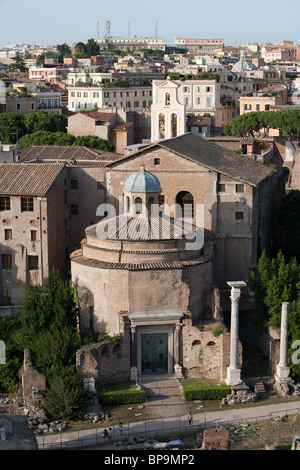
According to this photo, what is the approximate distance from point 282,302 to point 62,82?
95612 millimetres

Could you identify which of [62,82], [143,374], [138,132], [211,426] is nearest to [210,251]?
[143,374]

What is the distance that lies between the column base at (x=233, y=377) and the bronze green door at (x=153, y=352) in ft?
8.44

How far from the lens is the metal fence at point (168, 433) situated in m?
29.5

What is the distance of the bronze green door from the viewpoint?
1355 inches

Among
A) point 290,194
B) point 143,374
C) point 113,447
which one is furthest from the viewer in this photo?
point 290,194

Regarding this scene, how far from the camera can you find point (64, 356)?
109 ft

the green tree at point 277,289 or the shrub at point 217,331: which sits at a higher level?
the green tree at point 277,289

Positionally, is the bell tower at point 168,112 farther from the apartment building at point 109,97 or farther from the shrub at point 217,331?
the apartment building at point 109,97

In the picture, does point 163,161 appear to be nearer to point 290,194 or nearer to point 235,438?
point 290,194

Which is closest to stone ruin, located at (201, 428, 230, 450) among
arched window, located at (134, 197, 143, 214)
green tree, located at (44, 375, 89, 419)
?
green tree, located at (44, 375, 89, 419)

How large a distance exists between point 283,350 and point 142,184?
889 centimetres

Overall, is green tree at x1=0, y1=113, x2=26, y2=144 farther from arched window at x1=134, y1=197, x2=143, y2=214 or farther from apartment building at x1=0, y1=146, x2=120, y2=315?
arched window at x1=134, y1=197, x2=143, y2=214

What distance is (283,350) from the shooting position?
1357 inches

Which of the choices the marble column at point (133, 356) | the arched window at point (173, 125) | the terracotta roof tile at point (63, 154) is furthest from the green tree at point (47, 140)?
the marble column at point (133, 356)
